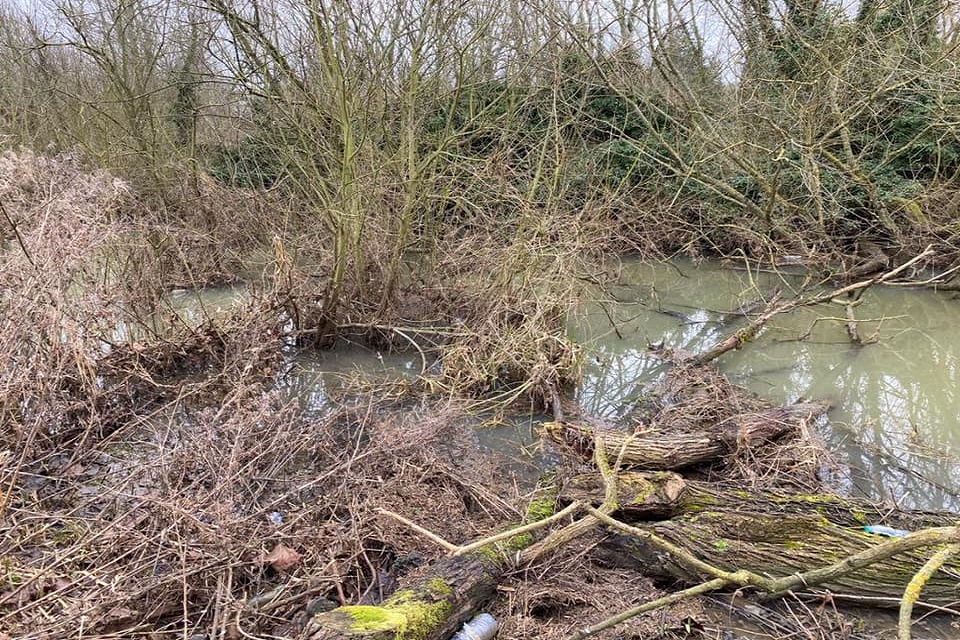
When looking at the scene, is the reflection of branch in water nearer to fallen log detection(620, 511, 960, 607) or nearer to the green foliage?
fallen log detection(620, 511, 960, 607)

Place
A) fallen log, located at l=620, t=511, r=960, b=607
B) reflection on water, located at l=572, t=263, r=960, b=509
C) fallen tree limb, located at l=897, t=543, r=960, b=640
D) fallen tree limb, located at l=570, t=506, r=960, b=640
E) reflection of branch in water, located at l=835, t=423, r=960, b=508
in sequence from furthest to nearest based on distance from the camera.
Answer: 1. reflection on water, located at l=572, t=263, r=960, b=509
2. reflection of branch in water, located at l=835, t=423, r=960, b=508
3. fallen log, located at l=620, t=511, r=960, b=607
4. fallen tree limb, located at l=570, t=506, r=960, b=640
5. fallen tree limb, located at l=897, t=543, r=960, b=640

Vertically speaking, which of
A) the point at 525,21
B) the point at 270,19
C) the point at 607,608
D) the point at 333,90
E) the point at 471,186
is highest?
the point at 525,21

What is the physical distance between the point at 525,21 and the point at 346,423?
23.3 feet

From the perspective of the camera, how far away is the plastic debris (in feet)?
→ 10.6

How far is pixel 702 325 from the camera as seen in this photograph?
9.86 metres

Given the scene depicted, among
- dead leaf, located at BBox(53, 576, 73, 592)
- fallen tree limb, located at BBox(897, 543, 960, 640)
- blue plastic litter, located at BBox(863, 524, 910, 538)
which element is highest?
fallen tree limb, located at BBox(897, 543, 960, 640)

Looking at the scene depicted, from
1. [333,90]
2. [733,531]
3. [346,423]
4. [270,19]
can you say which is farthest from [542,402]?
[270,19]

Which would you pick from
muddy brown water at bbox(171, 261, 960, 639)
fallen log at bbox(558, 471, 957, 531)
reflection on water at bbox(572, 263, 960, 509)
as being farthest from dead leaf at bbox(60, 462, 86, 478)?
reflection on water at bbox(572, 263, 960, 509)

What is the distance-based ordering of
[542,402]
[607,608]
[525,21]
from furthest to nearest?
[525,21], [542,402], [607,608]

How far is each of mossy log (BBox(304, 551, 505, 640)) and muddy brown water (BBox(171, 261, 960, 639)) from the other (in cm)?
145

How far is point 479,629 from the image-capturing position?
328cm

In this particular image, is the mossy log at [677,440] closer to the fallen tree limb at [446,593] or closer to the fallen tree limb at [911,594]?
the fallen tree limb at [446,593]

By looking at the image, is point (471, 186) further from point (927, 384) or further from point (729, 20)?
point (729, 20)

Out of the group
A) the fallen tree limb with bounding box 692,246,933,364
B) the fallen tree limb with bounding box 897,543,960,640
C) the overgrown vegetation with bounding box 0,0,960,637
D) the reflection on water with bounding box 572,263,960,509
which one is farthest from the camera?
the fallen tree limb with bounding box 692,246,933,364
